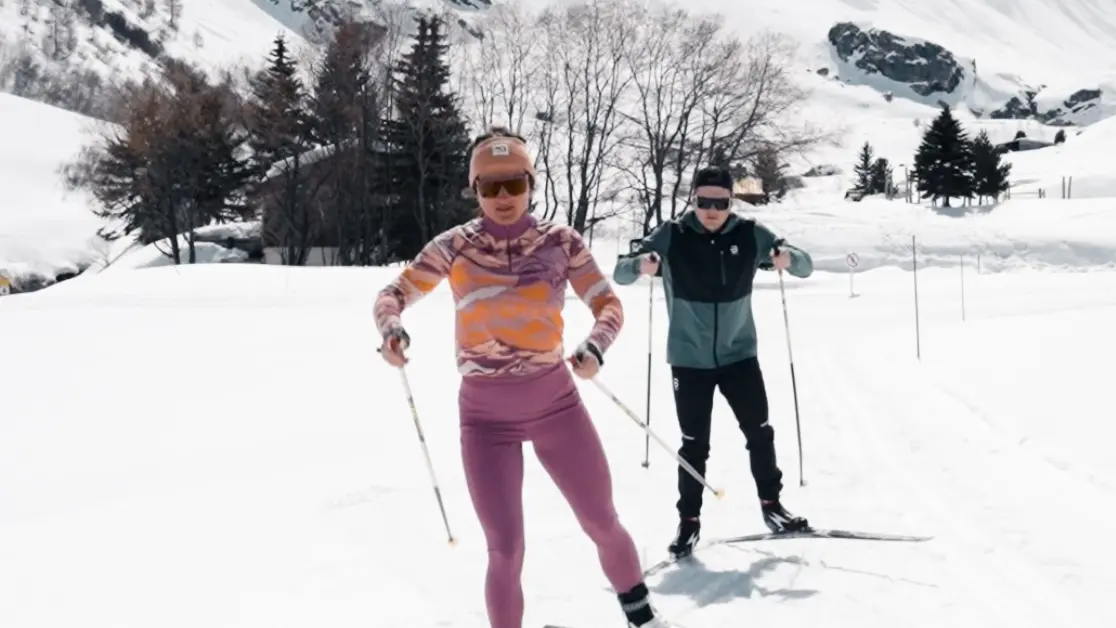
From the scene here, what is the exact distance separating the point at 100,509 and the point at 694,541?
3.93m

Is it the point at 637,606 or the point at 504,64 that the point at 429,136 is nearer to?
the point at 504,64

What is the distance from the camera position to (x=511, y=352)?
3.54m

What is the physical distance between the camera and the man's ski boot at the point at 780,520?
544 centimetres

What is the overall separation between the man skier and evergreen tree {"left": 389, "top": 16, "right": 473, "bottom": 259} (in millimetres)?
33479

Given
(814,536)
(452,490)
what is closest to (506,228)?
(814,536)

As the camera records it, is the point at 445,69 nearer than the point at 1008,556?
No

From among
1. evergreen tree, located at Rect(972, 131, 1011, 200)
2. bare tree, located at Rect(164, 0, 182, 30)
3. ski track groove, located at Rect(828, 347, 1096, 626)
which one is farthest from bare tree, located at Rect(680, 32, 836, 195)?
bare tree, located at Rect(164, 0, 182, 30)

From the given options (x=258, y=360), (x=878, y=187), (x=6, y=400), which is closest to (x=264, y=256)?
(x=258, y=360)

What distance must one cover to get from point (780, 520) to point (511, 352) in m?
2.61

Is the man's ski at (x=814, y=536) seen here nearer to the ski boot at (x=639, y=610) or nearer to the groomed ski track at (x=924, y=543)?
the groomed ski track at (x=924, y=543)

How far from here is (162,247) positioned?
47.6m

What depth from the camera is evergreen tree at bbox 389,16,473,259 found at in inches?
1521

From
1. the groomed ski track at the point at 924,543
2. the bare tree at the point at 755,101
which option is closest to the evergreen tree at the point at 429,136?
the bare tree at the point at 755,101

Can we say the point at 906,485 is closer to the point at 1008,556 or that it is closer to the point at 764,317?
the point at 1008,556
